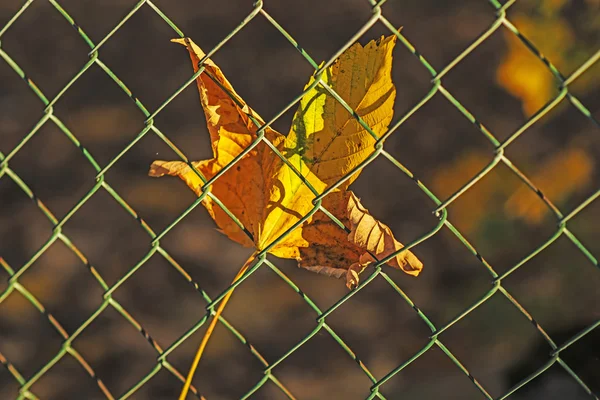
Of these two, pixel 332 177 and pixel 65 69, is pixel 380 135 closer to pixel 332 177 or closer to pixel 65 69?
pixel 332 177

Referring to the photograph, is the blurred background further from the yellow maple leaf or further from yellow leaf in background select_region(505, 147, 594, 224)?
the yellow maple leaf

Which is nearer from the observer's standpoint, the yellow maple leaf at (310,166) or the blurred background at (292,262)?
the yellow maple leaf at (310,166)

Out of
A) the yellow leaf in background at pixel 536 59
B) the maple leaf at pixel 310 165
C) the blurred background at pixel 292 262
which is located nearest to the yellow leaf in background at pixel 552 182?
the blurred background at pixel 292 262

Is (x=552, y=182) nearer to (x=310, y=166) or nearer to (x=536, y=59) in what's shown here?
(x=536, y=59)

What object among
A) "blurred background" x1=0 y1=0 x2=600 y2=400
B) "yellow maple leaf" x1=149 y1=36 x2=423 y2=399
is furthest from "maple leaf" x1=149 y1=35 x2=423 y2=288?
"blurred background" x1=0 y1=0 x2=600 y2=400

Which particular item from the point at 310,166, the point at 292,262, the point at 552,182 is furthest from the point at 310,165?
the point at 552,182

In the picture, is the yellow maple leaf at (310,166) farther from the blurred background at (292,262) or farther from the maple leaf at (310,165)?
the blurred background at (292,262)
